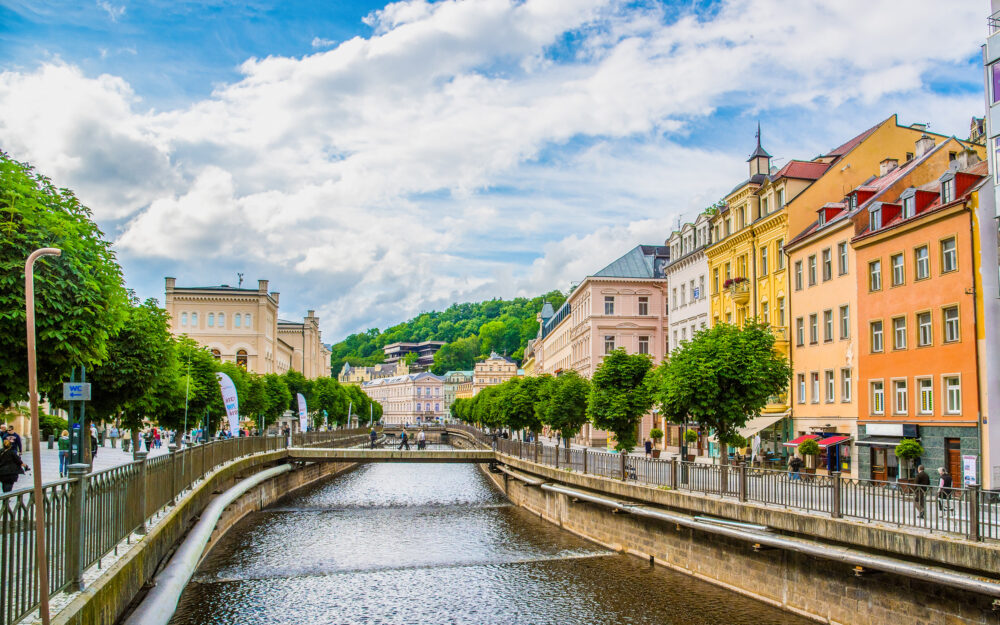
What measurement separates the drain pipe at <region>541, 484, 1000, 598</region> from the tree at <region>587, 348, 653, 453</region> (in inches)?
599

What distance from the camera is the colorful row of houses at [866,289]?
3012 centimetres

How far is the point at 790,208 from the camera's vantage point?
43.0 m

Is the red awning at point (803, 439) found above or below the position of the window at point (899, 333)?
below

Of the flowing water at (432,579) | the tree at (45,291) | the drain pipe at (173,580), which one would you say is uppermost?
the tree at (45,291)

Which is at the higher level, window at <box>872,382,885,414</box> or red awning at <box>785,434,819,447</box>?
window at <box>872,382,885,414</box>

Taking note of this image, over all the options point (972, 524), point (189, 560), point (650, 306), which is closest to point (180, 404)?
point (189, 560)

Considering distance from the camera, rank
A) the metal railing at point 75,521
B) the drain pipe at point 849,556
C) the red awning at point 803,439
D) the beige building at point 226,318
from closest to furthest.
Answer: the metal railing at point 75,521, the drain pipe at point 849,556, the red awning at point 803,439, the beige building at point 226,318

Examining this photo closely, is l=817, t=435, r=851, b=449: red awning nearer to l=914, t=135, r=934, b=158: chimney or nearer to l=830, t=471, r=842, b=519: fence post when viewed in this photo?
l=914, t=135, r=934, b=158: chimney

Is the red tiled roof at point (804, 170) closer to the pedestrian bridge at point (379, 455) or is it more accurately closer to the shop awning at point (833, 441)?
the shop awning at point (833, 441)

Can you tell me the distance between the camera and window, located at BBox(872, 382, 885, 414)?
113ft

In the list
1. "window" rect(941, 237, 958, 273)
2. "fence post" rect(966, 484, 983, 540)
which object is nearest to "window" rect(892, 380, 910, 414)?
"window" rect(941, 237, 958, 273)

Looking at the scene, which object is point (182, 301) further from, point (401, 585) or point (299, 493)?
point (401, 585)

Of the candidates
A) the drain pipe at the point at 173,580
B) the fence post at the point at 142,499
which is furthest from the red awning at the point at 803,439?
the fence post at the point at 142,499

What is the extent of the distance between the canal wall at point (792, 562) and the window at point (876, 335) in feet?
40.1
